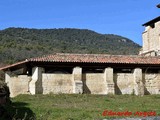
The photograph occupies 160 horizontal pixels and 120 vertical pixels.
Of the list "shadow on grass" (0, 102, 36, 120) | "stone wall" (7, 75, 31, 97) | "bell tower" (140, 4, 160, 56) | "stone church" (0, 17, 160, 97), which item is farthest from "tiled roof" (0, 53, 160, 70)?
"shadow on grass" (0, 102, 36, 120)

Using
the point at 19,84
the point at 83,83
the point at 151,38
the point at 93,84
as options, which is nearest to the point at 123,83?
the point at 93,84

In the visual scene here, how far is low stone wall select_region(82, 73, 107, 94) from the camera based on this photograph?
2982cm

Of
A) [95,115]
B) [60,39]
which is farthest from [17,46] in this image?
[95,115]

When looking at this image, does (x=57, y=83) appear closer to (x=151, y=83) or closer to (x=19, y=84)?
(x=19, y=84)

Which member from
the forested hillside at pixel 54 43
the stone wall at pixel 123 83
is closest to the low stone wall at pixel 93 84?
the stone wall at pixel 123 83

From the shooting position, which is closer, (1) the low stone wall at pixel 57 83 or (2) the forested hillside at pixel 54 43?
(1) the low stone wall at pixel 57 83

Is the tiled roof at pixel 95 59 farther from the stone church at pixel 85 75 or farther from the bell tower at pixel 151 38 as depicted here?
the bell tower at pixel 151 38

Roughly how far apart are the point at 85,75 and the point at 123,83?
328cm

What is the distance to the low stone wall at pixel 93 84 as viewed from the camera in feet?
97.8

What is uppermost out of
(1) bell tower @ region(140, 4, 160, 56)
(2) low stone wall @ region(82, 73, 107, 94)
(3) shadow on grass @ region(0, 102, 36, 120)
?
(1) bell tower @ region(140, 4, 160, 56)

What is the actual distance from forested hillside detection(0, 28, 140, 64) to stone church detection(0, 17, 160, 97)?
21.6m

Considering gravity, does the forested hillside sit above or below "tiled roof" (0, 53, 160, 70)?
Result: above

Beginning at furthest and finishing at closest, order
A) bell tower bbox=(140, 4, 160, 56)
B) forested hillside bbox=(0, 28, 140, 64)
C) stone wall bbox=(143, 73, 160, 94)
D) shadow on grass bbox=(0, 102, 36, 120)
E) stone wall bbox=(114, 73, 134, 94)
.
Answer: forested hillside bbox=(0, 28, 140, 64)
bell tower bbox=(140, 4, 160, 56)
stone wall bbox=(143, 73, 160, 94)
stone wall bbox=(114, 73, 134, 94)
shadow on grass bbox=(0, 102, 36, 120)

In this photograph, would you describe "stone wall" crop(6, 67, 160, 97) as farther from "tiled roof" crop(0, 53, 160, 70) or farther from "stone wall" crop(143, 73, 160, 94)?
"tiled roof" crop(0, 53, 160, 70)
